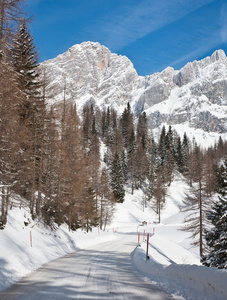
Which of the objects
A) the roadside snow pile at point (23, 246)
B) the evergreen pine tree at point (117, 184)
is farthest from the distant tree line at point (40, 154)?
the evergreen pine tree at point (117, 184)

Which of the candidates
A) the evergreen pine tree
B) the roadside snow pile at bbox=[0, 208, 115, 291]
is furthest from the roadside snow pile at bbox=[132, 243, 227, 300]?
the evergreen pine tree

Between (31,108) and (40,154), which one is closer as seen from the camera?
(31,108)

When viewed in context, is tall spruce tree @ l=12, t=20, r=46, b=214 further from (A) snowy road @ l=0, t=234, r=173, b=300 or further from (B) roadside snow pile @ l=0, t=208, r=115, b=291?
(A) snowy road @ l=0, t=234, r=173, b=300

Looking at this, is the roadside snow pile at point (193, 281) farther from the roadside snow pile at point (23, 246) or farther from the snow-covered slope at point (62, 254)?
the roadside snow pile at point (23, 246)

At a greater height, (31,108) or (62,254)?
(31,108)

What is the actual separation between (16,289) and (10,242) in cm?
551

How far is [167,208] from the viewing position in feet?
236

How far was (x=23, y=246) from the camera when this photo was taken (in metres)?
13.0

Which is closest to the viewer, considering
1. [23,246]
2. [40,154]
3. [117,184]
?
[23,246]

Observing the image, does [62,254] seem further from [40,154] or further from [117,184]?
[117,184]

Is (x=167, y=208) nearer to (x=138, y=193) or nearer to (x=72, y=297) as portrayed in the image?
(x=138, y=193)

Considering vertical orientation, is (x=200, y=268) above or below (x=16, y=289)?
above

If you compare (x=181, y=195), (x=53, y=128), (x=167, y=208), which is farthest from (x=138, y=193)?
(x=53, y=128)

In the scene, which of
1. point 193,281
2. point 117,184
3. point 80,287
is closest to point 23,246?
point 80,287
